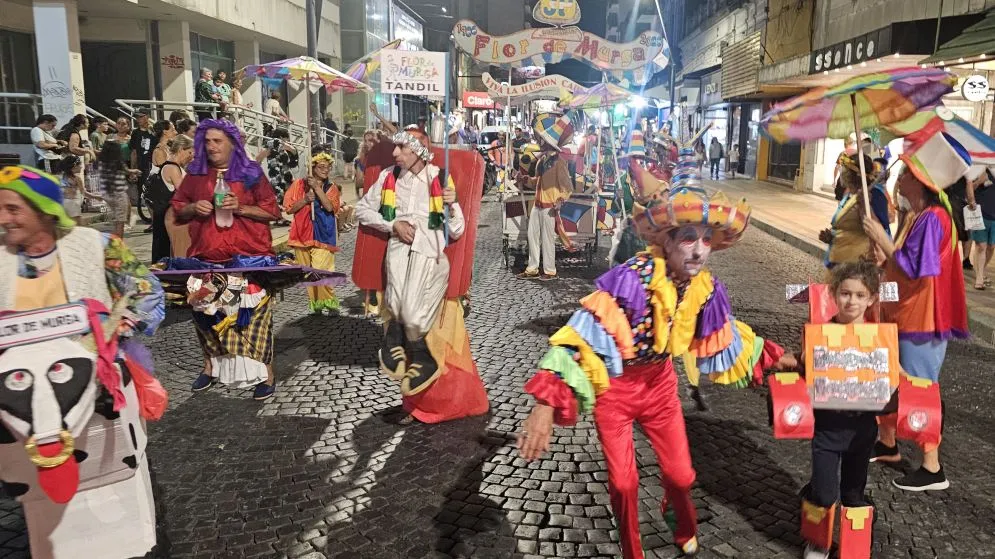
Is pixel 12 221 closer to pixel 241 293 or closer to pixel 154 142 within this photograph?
pixel 241 293

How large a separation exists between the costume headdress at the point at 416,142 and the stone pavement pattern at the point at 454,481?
1.85 m

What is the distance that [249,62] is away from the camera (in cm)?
2361

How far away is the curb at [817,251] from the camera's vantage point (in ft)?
24.7

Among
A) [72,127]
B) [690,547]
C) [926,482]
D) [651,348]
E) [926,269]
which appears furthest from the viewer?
[72,127]

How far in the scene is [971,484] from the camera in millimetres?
4238

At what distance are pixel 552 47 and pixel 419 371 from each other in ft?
38.0

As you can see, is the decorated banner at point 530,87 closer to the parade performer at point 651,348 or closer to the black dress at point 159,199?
the black dress at point 159,199

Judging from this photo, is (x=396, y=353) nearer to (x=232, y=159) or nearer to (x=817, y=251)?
(x=232, y=159)

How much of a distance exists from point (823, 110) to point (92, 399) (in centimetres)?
358

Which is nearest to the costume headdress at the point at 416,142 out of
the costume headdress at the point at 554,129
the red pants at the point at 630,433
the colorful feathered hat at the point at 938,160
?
the red pants at the point at 630,433

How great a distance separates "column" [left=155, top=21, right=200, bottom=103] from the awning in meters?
16.8

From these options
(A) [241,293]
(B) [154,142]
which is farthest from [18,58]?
(A) [241,293]

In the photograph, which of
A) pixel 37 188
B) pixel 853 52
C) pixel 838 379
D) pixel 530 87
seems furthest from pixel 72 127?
pixel 853 52

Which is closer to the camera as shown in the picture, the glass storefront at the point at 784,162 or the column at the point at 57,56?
the column at the point at 57,56
